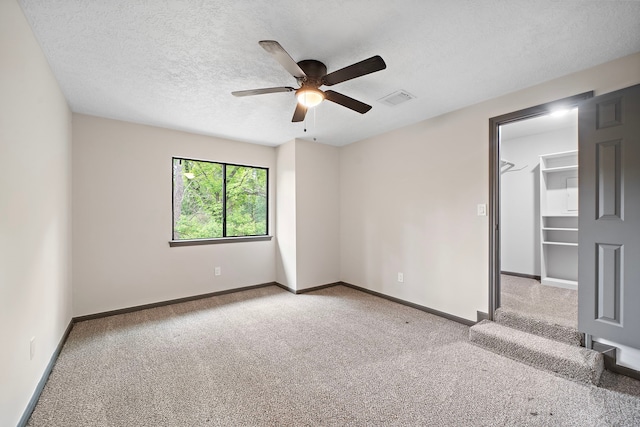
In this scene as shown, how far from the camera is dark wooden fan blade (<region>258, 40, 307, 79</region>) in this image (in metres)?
1.56

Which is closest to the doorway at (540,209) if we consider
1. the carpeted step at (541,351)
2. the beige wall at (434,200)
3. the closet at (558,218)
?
the closet at (558,218)

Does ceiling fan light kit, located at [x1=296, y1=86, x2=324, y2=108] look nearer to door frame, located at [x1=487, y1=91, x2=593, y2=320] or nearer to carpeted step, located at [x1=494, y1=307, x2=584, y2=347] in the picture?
door frame, located at [x1=487, y1=91, x2=593, y2=320]

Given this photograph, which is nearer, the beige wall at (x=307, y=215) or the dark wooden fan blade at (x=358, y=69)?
the dark wooden fan blade at (x=358, y=69)

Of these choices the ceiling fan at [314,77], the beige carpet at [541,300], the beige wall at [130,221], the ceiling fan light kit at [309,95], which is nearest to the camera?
the ceiling fan at [314,77]

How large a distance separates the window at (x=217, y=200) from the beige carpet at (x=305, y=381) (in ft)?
4.90

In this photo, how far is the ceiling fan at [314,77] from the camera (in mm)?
1748

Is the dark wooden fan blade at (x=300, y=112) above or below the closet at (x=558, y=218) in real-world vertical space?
above

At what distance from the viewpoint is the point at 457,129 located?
3.20 metres

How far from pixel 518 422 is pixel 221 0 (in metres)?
3.05

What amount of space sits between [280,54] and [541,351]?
3.02 meters

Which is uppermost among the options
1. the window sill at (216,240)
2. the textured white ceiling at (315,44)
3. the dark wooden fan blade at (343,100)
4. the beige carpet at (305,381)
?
the textured white ceiling at (315,44)

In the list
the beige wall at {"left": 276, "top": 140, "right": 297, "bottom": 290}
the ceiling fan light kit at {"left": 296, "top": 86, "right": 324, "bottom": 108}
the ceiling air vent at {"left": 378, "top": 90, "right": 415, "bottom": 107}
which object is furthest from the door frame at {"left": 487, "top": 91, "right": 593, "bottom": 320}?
the beige wall at {"left": 276, "top": 140, "right": 297, "bottom": 290}

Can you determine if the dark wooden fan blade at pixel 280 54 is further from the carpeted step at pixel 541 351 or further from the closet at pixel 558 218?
the closet at pixel 558 218

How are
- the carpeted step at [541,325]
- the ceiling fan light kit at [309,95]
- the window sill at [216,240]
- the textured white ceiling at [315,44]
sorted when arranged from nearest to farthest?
1. the textured white ceiling at [315,44]
2. the ceiling fan light kit at [309,95]
3. the carpeted step at [541,325]
4. the window sill at [216,240]
